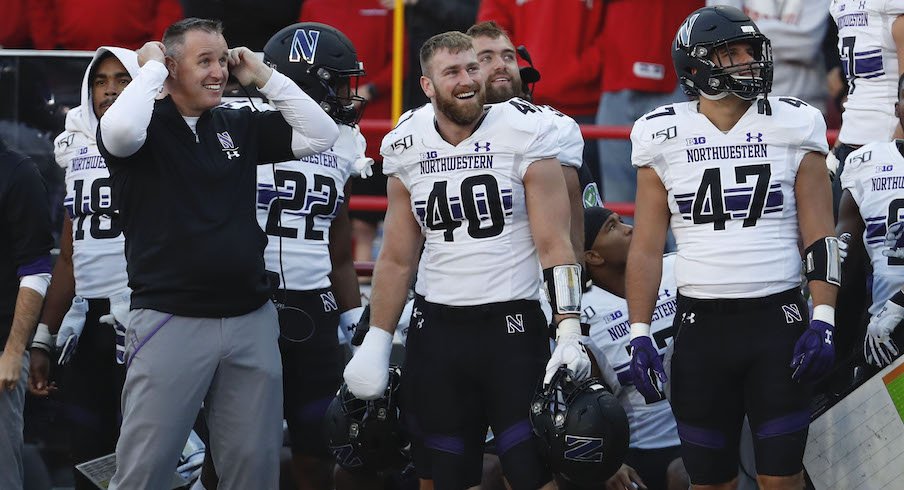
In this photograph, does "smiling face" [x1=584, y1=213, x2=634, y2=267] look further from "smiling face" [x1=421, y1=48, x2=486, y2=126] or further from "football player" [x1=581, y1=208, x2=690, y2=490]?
"smiling face" [x1=421, y1=48, x2=486, y2=126]

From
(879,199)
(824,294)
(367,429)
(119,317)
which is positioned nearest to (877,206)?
(879,199)

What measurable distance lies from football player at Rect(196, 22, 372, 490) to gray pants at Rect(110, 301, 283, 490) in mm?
870

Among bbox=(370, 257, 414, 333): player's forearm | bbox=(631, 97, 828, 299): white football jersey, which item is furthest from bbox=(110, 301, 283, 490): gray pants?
bbox=(631, 97, 828, 299): white football jersey

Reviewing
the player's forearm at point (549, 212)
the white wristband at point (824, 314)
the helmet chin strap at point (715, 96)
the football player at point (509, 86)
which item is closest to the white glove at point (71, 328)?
the football player at point (509, 86)

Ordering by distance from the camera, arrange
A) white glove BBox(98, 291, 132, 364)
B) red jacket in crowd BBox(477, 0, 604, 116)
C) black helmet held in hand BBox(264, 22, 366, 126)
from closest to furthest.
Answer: white glove BBox(98, 291, 132, 364) → black helmet held in hand BBox(264, 22, 366, 126) → red jacket in crowd BBox(477, 0, 604, 116)

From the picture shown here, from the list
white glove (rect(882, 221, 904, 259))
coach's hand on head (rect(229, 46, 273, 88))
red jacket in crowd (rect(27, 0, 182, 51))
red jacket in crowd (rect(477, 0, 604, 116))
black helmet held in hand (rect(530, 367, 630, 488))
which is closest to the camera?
black helmet held in hand (rect(530, 367, 630, 488))

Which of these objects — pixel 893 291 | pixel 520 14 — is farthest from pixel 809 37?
pixel 893 291

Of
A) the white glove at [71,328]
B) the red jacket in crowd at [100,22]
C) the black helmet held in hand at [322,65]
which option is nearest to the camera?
the black helmet held in hand at [322,65]

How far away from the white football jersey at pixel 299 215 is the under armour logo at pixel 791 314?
6.71ft

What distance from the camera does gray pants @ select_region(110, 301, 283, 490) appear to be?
471 centimetres

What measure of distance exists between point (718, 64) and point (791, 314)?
91 cm

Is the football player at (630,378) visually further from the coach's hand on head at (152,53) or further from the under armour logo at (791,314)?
the coach's hand on head at (152,53)

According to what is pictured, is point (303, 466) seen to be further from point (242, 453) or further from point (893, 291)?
point (893, 291)

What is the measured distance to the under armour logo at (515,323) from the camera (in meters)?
4.84
